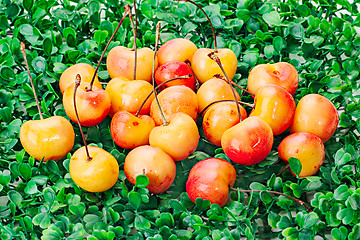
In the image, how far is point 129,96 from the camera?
808 millimetres

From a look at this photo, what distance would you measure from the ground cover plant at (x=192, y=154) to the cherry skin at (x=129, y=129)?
3cm

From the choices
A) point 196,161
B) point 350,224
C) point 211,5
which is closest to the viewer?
point 350,224

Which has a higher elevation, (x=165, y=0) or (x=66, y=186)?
(x=165, y=0)

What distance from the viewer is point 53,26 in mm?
1074

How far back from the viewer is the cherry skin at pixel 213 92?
2.68ft

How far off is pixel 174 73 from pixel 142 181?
0.87 ft

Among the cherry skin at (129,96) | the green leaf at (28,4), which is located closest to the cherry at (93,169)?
the cherry skin at (129,96)

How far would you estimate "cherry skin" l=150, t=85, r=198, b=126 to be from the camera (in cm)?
78

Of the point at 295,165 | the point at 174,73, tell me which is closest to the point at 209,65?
the point at 174,73

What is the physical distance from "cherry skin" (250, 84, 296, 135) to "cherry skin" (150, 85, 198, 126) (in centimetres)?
11

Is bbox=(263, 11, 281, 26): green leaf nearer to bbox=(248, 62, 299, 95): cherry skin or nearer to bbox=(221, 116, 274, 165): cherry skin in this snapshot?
bbox=(248, 62, 299, 95): cherry skin

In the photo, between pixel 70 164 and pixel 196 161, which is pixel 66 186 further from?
pixel 196 161

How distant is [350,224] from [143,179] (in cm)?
31

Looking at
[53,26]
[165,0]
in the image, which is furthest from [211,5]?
[53,26]
